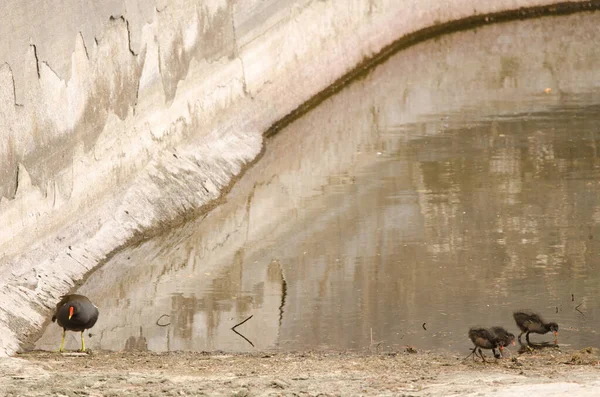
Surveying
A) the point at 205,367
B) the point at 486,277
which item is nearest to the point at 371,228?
the point at 486,277

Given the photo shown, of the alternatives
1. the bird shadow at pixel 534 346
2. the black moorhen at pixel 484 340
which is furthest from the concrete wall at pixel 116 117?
the bird shadow at pixel 534 346

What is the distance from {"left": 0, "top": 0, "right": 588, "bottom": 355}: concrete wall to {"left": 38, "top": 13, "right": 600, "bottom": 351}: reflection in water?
0.33 meters

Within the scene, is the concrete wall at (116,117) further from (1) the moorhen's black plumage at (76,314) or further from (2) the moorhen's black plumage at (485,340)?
(2) the moorhen's black plumage at (485,340)

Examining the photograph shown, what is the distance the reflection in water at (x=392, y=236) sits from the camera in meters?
8.80

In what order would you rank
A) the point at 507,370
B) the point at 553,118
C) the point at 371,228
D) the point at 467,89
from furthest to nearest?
the point at 467,89, the point at 553,118, the point at 371,228, the point at 507,370

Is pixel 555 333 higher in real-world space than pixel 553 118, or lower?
lower

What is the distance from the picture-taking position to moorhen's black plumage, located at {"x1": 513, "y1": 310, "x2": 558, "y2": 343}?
7.89 meters

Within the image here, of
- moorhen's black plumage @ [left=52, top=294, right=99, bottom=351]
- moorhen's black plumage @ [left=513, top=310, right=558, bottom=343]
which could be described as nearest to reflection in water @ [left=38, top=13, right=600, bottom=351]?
moorhen's black plumage @ [left=513, top=310, right=558, bottom=343]

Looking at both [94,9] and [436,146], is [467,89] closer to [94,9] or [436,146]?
[436,146]

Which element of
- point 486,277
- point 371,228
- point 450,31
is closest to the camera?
point 486,277

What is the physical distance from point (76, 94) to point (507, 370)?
5.22 meters

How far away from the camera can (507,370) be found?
7.07 metres

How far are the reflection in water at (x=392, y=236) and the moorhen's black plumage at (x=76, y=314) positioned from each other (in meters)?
0.52

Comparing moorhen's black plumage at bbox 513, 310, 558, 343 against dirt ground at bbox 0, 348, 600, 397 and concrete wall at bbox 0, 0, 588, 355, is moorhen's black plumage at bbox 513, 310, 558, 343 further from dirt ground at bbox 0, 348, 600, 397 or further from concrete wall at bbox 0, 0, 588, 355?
concrete wall at bbox 0, 0, 588, 355
